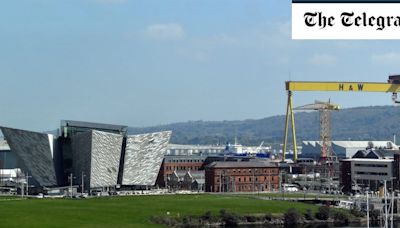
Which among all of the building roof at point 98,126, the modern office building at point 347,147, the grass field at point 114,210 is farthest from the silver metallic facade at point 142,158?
the modern office building at point 347,147

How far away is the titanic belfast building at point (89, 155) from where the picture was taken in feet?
259

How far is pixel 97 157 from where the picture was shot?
8119cm

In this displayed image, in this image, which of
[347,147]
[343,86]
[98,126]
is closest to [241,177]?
[98,126]

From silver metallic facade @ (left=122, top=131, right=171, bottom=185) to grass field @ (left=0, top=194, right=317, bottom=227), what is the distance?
1815 centimetres

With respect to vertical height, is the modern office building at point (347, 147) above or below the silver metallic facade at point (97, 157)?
above

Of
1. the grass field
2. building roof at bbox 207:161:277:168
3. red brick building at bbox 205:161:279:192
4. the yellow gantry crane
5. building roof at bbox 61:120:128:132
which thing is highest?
the yellow gantry crane

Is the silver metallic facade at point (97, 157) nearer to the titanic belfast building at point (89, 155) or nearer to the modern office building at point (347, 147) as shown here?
the titanic belfast building at point (89, 155)

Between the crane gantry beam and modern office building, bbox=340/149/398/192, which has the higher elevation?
the crane gantry beam

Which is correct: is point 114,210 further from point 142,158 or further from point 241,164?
point 241,164

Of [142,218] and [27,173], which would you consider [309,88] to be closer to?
[27,173]

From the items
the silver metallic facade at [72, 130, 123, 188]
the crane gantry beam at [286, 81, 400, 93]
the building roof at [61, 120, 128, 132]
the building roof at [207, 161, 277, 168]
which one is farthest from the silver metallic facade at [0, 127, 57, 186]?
the crane gantry beam at [286, 81, 400, 93]

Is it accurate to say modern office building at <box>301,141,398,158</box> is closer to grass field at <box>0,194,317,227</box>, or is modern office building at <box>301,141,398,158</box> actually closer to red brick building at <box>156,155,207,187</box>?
red brick building at <box>156,155,207,187</box>

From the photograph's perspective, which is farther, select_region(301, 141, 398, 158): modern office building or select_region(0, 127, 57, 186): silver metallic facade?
select_region(301, 141, 398, 158): modern office building

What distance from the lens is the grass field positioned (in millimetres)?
43281
